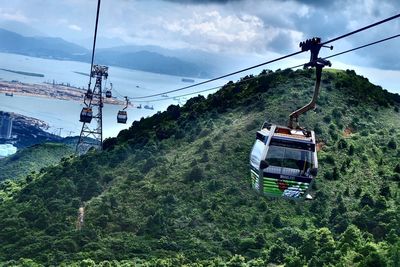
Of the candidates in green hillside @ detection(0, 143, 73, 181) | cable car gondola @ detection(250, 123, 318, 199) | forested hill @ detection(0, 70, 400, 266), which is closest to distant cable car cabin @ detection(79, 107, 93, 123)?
forested hill @ detection(0, 70, 400, 266)

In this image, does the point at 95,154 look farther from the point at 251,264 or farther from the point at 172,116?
the point at 251,264

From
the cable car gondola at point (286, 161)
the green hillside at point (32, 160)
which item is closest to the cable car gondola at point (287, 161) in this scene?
the cable car gondola at point (286, 161)

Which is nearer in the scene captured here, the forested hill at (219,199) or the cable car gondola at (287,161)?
the cable car gondola at (287,161)

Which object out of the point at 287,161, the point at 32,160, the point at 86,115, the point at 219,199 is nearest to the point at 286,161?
the point at 287,161

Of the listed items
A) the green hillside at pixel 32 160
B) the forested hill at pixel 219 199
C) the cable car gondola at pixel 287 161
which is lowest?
the green hillside at pixel 32 160

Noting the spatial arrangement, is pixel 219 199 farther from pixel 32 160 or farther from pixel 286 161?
pixel 32 160

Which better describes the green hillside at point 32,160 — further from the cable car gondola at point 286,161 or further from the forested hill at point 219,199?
the cable car gondola at point 286,161

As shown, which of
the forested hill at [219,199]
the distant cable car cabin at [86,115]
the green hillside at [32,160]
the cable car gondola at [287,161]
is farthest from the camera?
the green hillside at [32,160]
